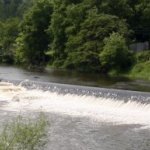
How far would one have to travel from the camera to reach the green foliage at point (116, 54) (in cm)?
3703

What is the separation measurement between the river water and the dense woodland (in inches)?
488

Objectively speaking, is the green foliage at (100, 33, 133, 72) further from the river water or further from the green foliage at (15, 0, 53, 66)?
the green foliage at (15, 0, 53, 66)

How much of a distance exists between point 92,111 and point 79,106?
1199mm

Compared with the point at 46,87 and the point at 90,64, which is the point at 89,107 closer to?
the point at 46,87

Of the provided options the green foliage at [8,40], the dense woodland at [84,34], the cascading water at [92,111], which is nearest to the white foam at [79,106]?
the cascading water at [92,111]

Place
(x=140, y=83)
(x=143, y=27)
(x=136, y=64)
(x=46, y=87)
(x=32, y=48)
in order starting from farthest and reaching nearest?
(x=32, y=48) < (x=143, y=27) < (x=136, y=64) < (x=140, y=83) < (x=46, y=87)

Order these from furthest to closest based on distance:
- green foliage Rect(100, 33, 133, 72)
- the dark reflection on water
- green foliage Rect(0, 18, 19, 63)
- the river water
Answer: green foliage Rect(0, 18, 19, 63) < green foliage Rect(100, 33, 133, 72) < the dark reflection on water < the river water

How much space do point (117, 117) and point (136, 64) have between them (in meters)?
18.3

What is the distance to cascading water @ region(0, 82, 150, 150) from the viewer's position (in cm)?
1573

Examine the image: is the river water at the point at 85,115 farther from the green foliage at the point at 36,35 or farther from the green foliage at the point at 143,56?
the green foliage at the point at 36,35

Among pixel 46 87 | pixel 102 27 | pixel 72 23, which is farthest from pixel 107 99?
pixel 72 23

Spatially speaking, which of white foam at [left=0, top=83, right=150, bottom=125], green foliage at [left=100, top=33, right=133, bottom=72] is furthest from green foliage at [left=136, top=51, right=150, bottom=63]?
white foam at [left=0, top=83, right=150, bottom=125]

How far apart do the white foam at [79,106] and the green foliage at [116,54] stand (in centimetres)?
1258

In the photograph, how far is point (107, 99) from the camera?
22.0m
